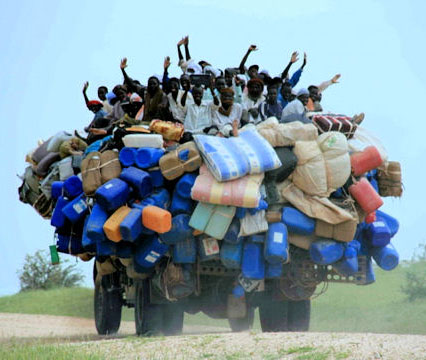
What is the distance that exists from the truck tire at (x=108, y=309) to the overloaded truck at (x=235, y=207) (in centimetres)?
225

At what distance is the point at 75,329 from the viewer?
1786 cm

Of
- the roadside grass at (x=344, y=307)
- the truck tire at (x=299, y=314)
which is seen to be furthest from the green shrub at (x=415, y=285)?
the truck tire at (x=299, y=314)

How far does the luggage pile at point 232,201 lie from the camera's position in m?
11.5

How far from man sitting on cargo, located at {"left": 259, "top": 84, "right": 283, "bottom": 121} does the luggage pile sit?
1140mm

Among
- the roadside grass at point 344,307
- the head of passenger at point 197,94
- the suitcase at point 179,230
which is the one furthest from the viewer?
the roadside grass at point 344,307

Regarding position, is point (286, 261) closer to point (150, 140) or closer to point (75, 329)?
point (150, 140)

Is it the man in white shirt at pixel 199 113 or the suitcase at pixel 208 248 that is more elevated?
the man in white shirt at pixel 199 113

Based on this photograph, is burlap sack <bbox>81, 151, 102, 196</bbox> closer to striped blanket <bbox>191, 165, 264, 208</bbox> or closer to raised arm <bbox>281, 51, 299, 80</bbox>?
striped blanket <bbox>191, 165, 264, 208</bbox>

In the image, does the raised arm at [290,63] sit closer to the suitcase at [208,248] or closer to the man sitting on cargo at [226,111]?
the man sitting on cargo at [226,111]

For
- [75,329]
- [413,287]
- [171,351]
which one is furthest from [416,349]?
[413,287]

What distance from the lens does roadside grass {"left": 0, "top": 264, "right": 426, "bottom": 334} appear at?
61.0 feet

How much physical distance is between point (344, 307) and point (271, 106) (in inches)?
355

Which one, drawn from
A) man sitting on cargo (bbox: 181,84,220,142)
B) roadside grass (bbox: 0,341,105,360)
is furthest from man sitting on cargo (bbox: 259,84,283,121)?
roadside grass (bbox: 0,341,105,360)

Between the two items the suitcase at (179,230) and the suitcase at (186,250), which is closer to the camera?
the suitcase at (179,230)
